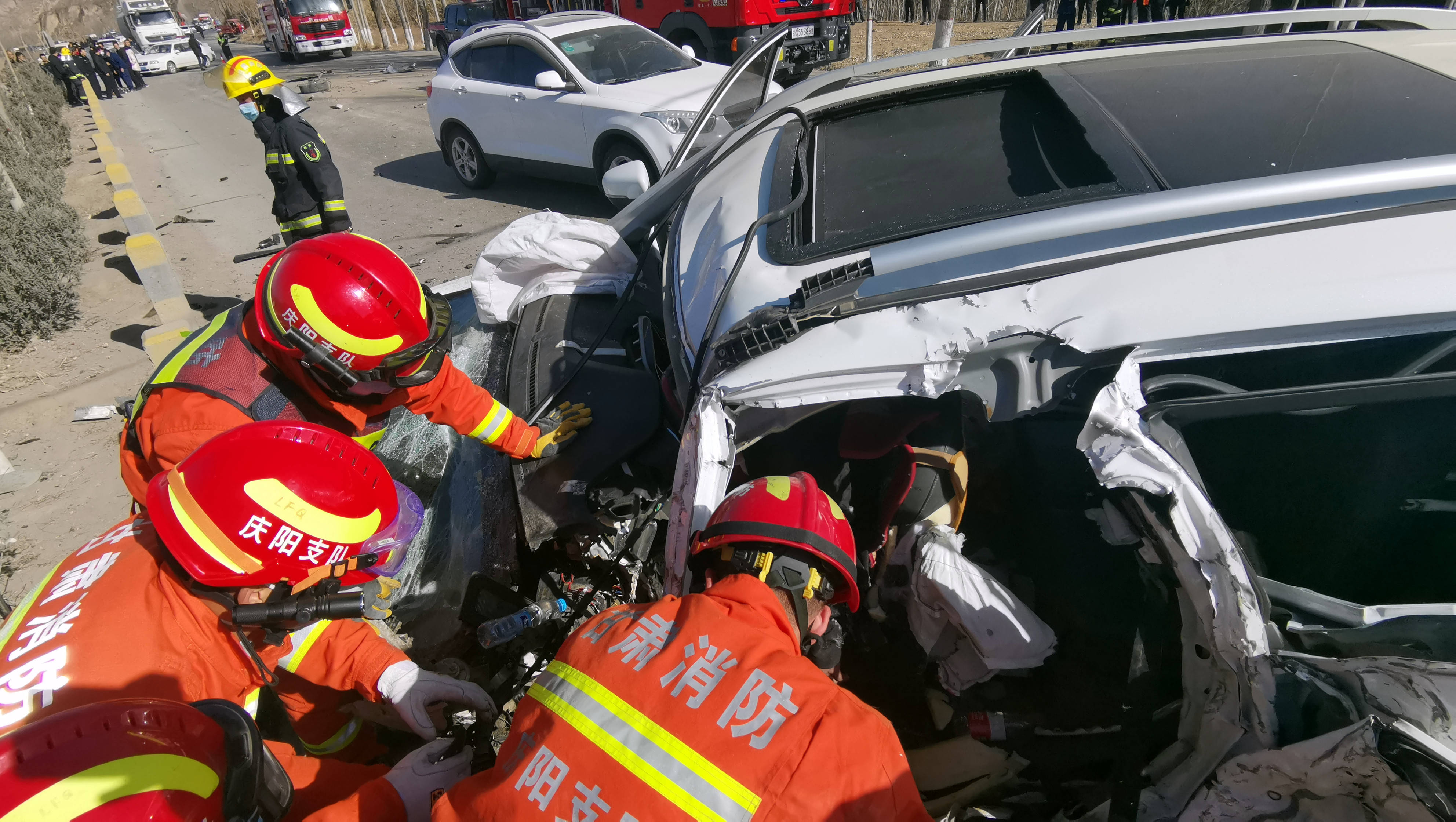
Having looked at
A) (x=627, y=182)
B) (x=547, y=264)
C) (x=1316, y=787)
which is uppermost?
(x=627, y=182)

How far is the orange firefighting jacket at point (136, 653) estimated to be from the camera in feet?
4.84

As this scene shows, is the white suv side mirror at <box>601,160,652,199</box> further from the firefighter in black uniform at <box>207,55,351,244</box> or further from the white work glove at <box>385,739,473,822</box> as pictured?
the firefighter in black uniform at <box>207,55,351,244</box>

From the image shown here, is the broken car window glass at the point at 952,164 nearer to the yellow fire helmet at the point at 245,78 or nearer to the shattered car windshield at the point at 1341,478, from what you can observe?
the shattered car windshield at the point at 1341,478

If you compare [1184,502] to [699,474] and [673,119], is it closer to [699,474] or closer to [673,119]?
[699,474]

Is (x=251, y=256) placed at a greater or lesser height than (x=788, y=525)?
lesser

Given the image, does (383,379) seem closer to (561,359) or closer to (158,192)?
(561,359)

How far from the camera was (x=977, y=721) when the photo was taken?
6.19 feet

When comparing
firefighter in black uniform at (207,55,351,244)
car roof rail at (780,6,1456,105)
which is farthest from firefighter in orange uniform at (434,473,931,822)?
firefighter in black uniform at (207,55,351,244)

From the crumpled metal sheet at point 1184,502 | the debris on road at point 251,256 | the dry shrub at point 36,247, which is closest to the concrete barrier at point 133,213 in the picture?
the dry shrub at point 36,247

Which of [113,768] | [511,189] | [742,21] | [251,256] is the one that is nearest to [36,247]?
[251,256]

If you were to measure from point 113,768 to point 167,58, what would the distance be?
123ft

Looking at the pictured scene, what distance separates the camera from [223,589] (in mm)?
1727

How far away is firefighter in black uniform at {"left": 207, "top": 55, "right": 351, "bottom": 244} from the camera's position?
538 cm

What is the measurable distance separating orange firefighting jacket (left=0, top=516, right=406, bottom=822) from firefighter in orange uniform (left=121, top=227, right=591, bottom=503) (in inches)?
13.6
